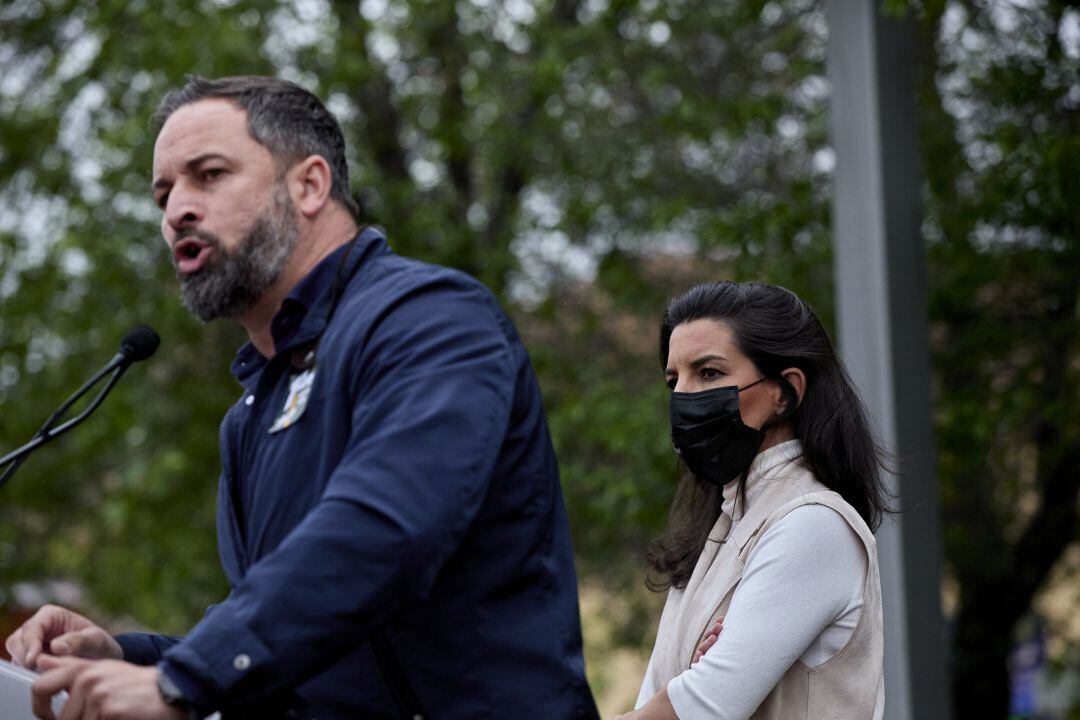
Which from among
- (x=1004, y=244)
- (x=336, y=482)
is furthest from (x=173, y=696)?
(x=1004, y=244)

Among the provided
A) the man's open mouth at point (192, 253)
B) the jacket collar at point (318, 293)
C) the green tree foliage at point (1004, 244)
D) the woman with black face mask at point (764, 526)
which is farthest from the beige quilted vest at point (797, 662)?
the green tree foliage at point (1004, 244)

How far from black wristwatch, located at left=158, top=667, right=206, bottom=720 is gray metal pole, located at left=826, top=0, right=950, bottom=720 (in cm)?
490

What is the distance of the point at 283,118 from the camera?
7.57 ft

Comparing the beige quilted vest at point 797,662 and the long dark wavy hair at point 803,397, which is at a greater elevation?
the long dark wavy hair at point 803,397

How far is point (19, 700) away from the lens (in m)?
1.89

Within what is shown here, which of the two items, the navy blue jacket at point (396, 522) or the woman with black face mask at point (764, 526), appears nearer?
the navy blue jacket at point (396, 522)

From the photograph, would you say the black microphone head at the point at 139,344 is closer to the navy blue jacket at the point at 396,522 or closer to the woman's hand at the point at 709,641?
the navy blue jacket at the point at 396,522

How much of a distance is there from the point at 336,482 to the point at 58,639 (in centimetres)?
59

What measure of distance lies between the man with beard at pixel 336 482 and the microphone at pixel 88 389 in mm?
294

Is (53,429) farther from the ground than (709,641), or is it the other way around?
(53,429)

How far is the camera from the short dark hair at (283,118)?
2.29m

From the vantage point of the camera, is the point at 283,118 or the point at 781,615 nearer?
the point at 283,118

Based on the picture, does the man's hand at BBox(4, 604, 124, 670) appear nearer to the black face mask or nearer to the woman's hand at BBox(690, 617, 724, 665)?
the woman's hand at BBox(690, 617, 724, 665)

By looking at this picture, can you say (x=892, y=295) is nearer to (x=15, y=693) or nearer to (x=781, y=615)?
(x=781, y=615)
